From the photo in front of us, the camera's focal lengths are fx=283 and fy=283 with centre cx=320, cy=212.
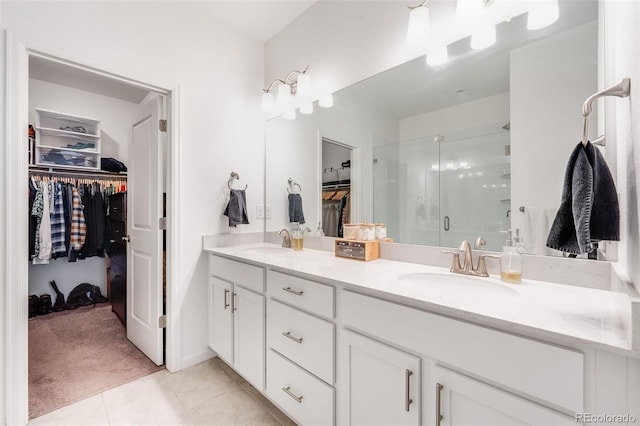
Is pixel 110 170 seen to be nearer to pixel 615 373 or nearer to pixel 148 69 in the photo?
pixel 148 69

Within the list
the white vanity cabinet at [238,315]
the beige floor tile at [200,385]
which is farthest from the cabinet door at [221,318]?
the beige floor tile at [200,385]

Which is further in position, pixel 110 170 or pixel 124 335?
pixel 110 170

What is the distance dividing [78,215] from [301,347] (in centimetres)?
326

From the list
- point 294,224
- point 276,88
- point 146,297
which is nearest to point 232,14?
point 276,88

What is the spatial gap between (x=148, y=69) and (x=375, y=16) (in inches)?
60.0

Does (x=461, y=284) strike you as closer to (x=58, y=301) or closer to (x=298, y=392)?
(x=298, y=392)

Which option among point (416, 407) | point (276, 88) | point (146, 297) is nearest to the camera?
point (416, 407)

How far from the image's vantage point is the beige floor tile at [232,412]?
1520mm

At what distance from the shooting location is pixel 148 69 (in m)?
1.91

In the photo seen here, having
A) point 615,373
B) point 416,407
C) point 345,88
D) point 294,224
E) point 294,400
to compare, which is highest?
point 345,88

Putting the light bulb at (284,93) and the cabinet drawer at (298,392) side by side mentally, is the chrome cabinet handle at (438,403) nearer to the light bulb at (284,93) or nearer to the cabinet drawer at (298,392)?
the cabinet drawer at (298,392)

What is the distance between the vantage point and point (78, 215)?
10.4ft

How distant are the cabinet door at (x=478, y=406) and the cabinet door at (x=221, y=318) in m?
1.34

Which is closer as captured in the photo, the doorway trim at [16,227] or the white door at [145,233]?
the doorway trim at [16,227]
